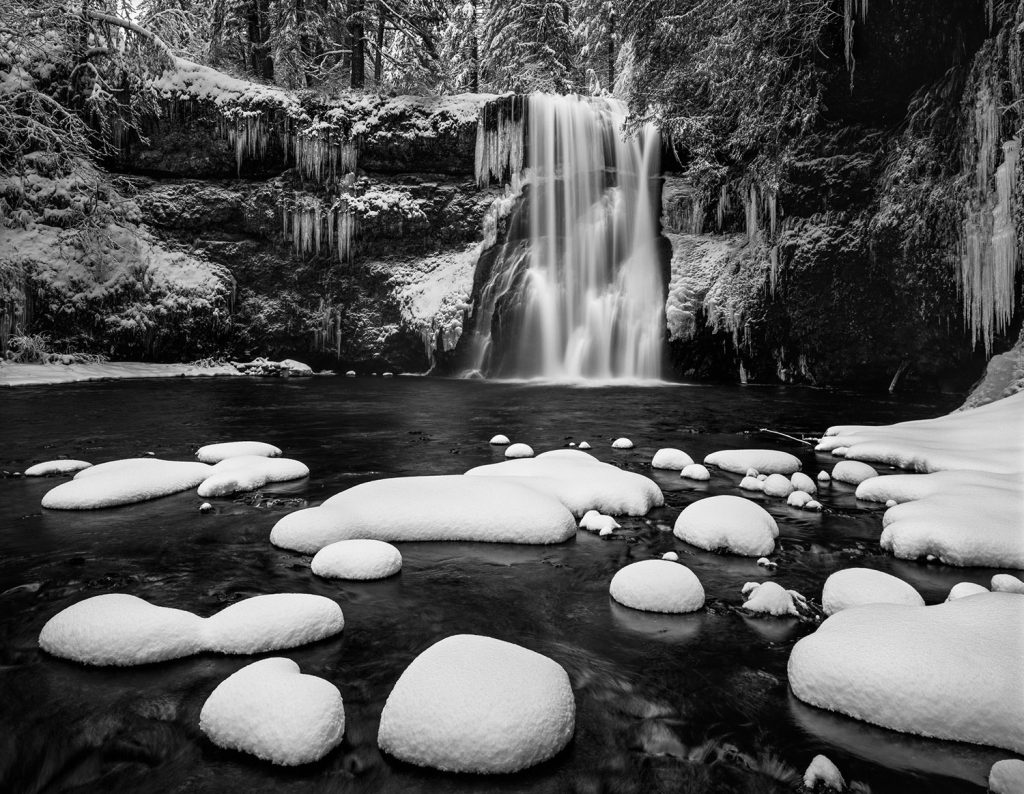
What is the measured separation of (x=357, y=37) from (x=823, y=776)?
2305cm

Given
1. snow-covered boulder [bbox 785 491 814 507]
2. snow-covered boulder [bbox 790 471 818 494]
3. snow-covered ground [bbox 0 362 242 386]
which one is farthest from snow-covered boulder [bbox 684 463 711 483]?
snow-covered ground [bbox 0 362 242 386]

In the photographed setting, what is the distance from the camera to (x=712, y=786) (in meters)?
1.95

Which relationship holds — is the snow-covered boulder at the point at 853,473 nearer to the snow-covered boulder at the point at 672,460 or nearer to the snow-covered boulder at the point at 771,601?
the snow-covered boulder at the point at 672,460

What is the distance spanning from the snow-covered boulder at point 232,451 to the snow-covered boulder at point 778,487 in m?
4.98

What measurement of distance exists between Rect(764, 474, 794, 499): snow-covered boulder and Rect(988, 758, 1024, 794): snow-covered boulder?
3.48 m

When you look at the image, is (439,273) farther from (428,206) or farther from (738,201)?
(738,201)

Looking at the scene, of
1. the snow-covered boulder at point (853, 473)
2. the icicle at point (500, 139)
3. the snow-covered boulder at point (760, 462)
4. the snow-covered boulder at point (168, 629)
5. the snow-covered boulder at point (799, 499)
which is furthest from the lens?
the icicle at point (500, 139)

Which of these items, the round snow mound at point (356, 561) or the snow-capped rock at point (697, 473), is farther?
the snow-capped rock at point (697, 473)

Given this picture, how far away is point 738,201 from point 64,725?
54.6 feet

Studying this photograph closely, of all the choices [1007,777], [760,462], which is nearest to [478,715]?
[1007,777]

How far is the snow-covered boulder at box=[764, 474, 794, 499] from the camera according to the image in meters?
5.27

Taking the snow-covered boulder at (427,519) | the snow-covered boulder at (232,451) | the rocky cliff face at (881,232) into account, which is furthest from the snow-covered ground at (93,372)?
the rocky cliff face at (881,232)

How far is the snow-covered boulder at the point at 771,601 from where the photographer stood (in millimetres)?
3033

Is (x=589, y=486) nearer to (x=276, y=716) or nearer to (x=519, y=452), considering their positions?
(x=519, y=452)
